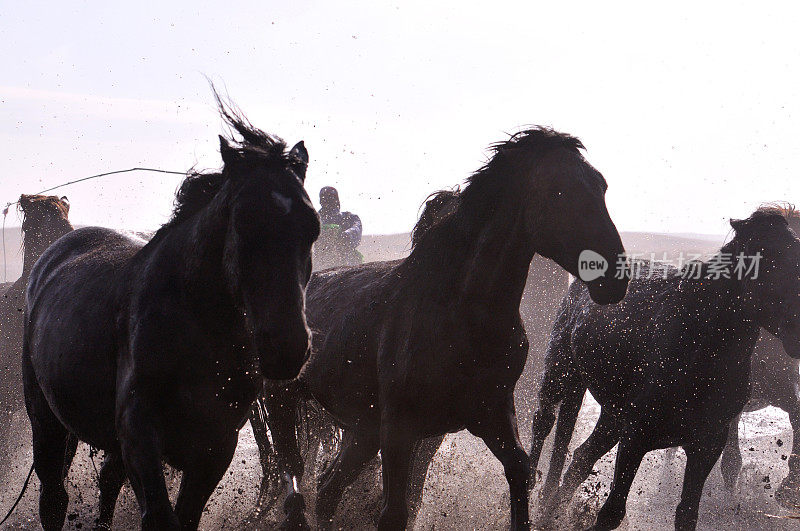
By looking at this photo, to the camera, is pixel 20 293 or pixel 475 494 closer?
pixel 475 494

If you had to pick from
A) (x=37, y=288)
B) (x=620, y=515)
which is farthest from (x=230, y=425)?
(x=620, y=515)

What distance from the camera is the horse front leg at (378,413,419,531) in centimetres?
381

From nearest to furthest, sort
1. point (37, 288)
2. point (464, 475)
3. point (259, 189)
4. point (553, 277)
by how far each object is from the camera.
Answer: point (259, 189) < point (37, 288) < point (464, 475) < point (553, 277)

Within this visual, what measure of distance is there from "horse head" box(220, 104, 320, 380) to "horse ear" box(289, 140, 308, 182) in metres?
0.05

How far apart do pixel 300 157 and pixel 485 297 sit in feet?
3.83

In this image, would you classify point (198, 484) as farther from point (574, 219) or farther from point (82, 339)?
point (574, 219)

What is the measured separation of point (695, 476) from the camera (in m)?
4.88

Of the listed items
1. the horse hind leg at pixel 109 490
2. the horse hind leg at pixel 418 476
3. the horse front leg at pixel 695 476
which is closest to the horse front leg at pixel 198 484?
the horse hind leg at pixel 109 490

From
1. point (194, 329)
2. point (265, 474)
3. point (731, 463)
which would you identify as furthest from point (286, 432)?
point (731, 463)

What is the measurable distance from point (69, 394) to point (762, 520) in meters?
5.39

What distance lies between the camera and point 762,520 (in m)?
6.41

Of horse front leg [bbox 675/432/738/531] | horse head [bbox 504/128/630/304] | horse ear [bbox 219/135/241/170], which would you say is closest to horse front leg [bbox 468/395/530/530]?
horse head [bbox 504/128/630/304]

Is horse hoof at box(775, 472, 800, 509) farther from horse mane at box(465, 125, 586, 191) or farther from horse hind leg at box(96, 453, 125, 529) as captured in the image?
horse hind leg at box(96, 453, 125, 529)

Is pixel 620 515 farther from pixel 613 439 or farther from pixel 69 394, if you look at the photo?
pixel 69 394
